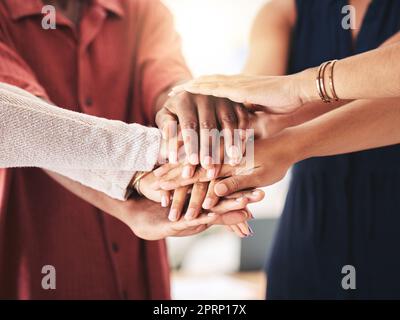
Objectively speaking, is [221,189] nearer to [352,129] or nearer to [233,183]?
[233,183]

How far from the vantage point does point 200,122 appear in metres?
0.72

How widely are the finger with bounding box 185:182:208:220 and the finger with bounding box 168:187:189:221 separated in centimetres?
1

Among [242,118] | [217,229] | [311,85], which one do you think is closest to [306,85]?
[311,85]

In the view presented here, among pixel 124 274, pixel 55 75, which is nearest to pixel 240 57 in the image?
pixel 55 75

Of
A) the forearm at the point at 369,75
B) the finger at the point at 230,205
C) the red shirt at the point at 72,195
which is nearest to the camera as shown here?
the forearm at the point at 369,75

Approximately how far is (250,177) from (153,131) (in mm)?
151

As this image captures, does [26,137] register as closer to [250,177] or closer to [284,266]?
[250,177]

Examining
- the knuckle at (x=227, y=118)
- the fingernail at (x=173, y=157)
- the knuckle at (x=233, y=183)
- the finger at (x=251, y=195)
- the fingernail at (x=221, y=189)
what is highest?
the knuckle at (x=227, y=118)

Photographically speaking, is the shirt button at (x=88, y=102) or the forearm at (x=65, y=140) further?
the shirt button at (x=88, y=102)

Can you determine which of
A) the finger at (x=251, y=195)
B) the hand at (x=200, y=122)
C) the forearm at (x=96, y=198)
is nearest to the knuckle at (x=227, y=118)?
the hand at (x=200, y=122)

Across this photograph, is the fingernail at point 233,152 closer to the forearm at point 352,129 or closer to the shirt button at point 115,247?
the forearm at point 352,129

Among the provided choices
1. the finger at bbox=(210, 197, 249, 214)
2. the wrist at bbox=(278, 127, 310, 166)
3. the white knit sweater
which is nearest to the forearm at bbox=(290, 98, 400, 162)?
the wrist at bbox=(278, 127, 310, 166)

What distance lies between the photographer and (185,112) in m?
0.73

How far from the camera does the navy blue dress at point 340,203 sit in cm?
80
